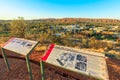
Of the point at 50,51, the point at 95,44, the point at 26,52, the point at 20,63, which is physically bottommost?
the point at 95,44

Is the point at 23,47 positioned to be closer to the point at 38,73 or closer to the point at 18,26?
the point at 38,73

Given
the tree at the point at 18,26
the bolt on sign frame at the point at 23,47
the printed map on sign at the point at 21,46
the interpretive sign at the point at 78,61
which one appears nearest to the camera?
the interpretive sign at the point at 78,61

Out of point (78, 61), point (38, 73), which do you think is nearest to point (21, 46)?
point (38, 73)

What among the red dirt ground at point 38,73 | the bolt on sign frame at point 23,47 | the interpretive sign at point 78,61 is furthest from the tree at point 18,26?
the interpretive sign at point 78,61

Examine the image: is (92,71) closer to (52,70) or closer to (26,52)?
(26,52)

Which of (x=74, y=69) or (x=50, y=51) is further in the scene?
(x=50, y=51)

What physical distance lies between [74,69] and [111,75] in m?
2.90

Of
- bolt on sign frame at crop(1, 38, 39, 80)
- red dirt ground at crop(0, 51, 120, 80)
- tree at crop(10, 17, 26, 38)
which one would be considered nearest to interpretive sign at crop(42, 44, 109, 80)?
bolt on sign frame at crop(1, 38, 39, 80)

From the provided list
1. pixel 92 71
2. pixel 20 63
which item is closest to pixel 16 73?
pixel 20 63

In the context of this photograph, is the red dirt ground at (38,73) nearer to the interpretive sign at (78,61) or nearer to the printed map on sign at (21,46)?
the printed map on sign at (21,46)

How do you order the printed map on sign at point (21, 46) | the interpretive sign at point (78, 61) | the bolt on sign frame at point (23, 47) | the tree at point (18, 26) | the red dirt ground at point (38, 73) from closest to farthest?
1. the interpretive sign at point (78, 61)
2. the bolt on sign frame at point (23, 47)
3. the printed map on sign at point (21, 46)
4. the red dirt ground at point (38, 73)
5. the tree at point (18, 26)

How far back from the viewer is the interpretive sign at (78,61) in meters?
2.40

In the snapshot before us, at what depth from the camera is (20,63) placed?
537cm

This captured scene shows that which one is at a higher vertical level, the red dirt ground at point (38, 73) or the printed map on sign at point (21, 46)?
the printed map on sign at point (21, 46)
